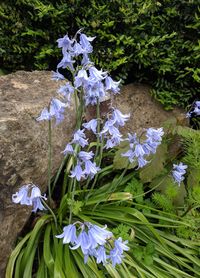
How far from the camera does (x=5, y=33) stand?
4.14 m

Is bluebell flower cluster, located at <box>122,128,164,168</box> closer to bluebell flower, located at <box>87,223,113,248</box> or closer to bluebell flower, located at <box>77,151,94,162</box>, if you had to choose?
bluebell flower, located at <box>77,151,94,162</box>

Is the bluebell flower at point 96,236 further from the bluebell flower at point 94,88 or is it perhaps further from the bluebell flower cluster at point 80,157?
the bluebell flower at point 94,88

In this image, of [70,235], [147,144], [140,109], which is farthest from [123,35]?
[70,235]

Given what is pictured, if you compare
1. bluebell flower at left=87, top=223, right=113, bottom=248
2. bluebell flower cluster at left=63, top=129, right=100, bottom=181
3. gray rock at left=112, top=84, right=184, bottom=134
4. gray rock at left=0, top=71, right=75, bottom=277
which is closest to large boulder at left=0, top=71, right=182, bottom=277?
gray rock at left=0, top=71, right=75, bottom=277

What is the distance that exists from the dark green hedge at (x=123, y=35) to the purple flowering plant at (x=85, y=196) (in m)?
0.72

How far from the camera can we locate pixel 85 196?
3.49m

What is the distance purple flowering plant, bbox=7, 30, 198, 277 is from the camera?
2.42 meters

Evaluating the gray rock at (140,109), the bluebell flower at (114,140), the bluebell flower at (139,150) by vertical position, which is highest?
the bluebell flower at (114,140)

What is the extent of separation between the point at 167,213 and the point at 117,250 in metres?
0.98

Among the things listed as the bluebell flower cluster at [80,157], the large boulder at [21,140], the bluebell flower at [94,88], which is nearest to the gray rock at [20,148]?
the large boulder at [21,140]

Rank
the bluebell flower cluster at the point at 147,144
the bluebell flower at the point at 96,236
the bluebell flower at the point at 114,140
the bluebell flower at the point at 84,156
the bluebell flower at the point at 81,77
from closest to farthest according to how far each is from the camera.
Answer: the bluebell flower at the point at 96,236 → the bluebell flower at the point at 81,77 → the bluebell flower at the point at 84,156 → the bluebell flower at the point at 114,140 → the bluebell flower cluster at the point at 147,144

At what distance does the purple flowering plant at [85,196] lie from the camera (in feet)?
7.93

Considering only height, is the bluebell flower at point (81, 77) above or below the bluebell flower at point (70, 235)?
above

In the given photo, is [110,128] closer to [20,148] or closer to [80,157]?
[80,157]
